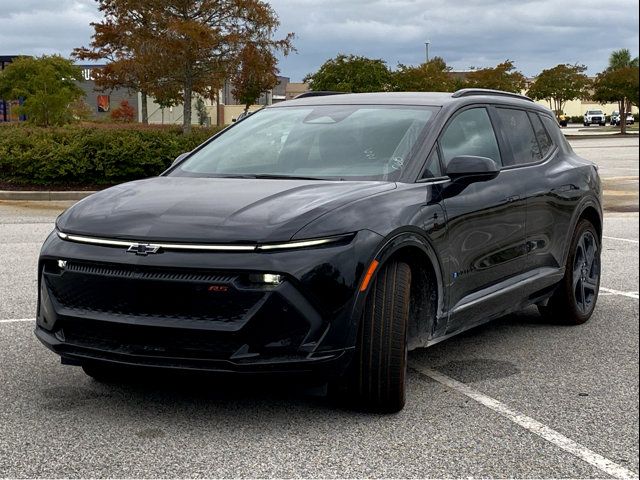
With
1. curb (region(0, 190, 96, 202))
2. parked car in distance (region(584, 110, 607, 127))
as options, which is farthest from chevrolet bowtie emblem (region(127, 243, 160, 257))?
parked car in distance (region(584, 110, 607, 127))

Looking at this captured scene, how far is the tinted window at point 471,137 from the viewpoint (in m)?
5.72

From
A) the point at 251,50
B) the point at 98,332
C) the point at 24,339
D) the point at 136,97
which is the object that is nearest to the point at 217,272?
the point at 98,332

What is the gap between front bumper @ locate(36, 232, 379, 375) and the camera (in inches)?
166

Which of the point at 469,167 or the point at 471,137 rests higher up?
the point at 471,137

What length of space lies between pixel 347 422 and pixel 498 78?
66.0 meters

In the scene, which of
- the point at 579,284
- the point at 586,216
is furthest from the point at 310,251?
the point at 586,216

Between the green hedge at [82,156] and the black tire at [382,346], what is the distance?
15.5m

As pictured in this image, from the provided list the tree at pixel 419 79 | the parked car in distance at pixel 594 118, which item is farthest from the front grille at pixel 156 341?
the parked car in distance at pixel 594 118

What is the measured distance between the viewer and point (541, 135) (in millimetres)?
6941

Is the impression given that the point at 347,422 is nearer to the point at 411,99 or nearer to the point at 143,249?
the point at 143,249

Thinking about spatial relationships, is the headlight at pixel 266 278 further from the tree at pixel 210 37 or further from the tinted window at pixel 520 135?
the tree at pixel 210 37

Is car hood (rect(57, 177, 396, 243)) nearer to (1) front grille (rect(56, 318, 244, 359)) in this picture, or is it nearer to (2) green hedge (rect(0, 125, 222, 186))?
(1) front grille (rect(56, 318, 244, 359))

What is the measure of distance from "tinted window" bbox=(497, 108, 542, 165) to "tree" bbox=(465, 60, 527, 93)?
202ft

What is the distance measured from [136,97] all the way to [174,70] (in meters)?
77.8
